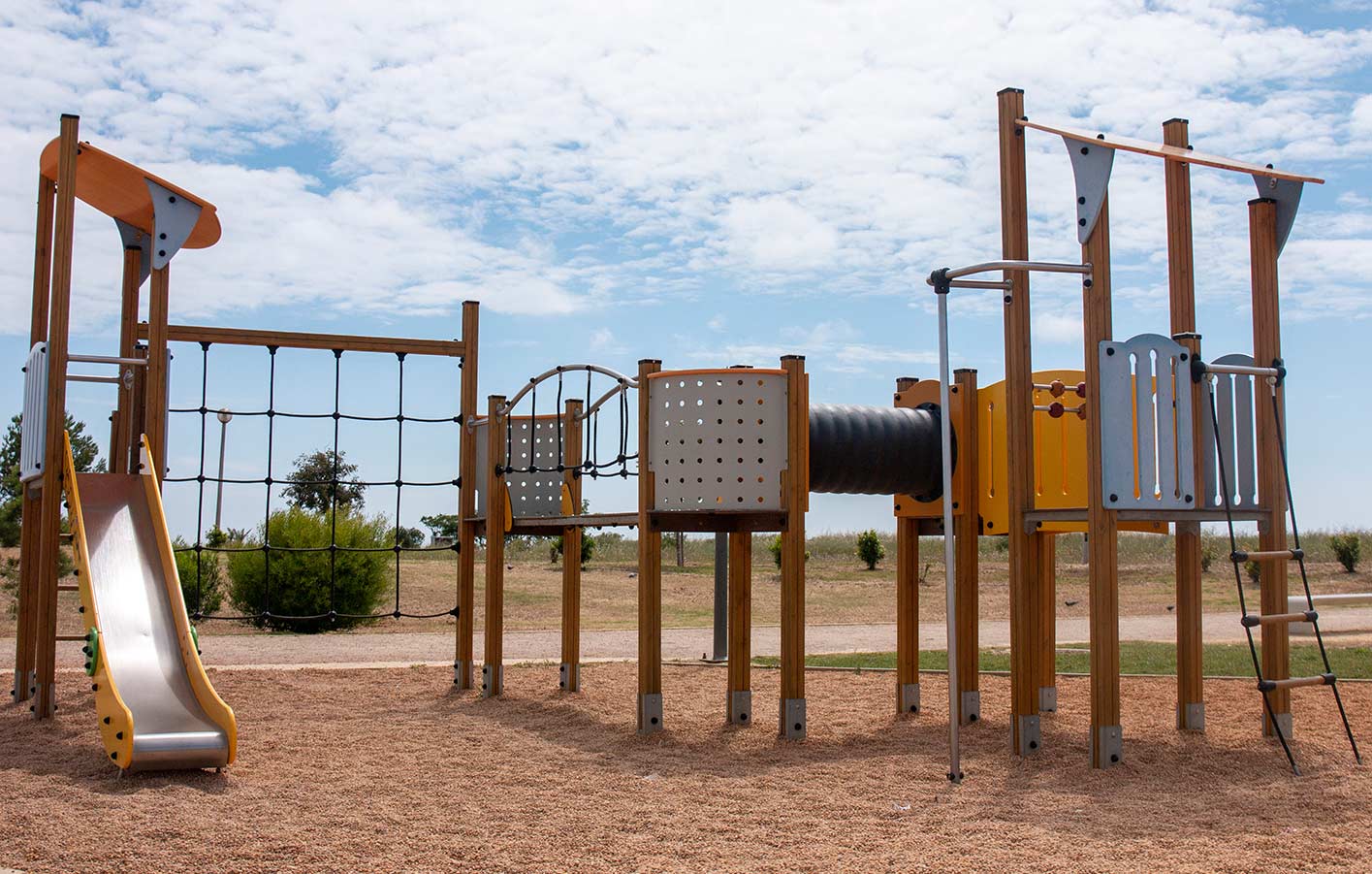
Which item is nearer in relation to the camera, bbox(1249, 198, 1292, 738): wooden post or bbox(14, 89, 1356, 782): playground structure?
bbox(14, 89, 1356, 782): playground structure

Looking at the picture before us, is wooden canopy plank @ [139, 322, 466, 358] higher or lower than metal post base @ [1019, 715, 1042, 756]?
higher

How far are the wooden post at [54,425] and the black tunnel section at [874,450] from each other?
490 cm

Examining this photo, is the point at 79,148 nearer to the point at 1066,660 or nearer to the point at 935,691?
the point at 935,691

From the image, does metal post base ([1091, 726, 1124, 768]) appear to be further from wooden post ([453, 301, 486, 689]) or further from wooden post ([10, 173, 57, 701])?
wooden post ([10, 173, 57, 701])

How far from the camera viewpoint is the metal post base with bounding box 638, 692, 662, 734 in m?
7.62

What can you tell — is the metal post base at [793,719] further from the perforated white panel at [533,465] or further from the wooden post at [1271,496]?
the perforated white panel at [533,465]

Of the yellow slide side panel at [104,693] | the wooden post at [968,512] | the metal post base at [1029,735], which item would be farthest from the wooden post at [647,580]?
the yellow slide side panel at [104,693]

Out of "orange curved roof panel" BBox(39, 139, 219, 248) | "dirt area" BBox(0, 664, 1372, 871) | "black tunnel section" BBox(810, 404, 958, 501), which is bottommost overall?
"dirt area" BBox(0, 664, 1372, 871)

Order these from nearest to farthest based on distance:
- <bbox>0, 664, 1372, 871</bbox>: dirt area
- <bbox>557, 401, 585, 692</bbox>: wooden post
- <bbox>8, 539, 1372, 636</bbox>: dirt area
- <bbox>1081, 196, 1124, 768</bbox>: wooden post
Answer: <bbox>0, 664, 1372, 871</bbox>: dirt area
<bbox>1081, 196, 1124, 768</bbox>: wooden post
<bbox>557, 401, 585, 692</bbox>: wooden post
<bbox>8, 539, 1372, 636</bbox>: dirt area

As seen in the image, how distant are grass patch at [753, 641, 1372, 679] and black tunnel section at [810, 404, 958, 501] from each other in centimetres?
344

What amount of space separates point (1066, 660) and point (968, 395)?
4.91 m

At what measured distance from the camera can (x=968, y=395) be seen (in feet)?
26.5

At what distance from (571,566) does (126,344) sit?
12.4 ft

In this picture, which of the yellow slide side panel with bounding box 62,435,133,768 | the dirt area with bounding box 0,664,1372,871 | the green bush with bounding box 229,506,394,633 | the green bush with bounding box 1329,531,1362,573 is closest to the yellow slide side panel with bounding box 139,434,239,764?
the dirt area with bounding box 0,664,1372,871
